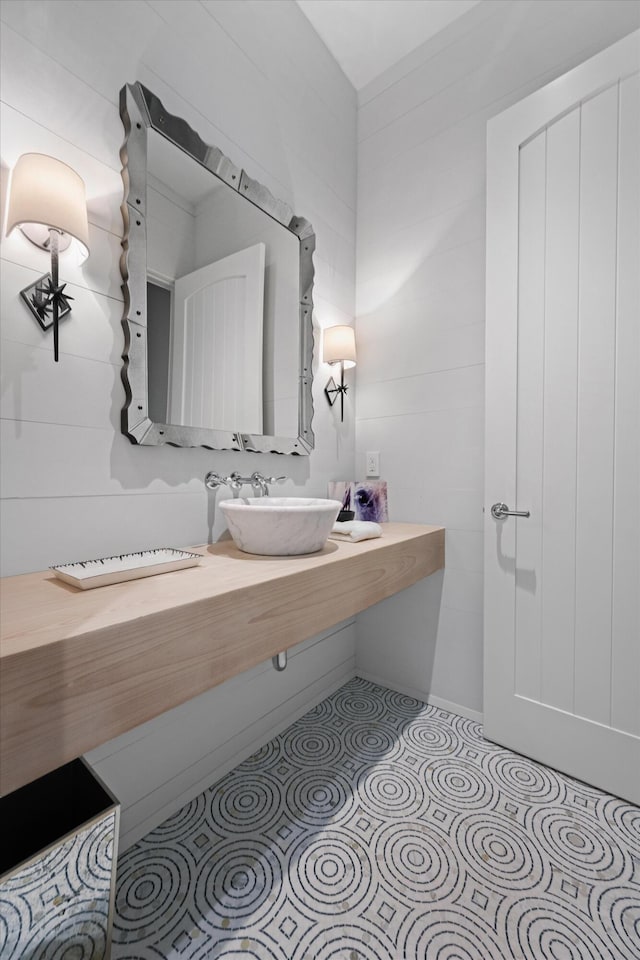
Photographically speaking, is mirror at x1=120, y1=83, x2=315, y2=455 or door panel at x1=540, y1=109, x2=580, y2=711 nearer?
mirror at x1=120, y1=83, x2=315, y2=455

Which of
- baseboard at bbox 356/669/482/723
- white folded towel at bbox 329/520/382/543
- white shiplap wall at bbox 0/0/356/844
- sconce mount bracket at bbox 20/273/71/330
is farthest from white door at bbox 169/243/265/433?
baseboard at bbox 356/669/482/723

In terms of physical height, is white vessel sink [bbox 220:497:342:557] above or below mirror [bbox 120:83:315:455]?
below

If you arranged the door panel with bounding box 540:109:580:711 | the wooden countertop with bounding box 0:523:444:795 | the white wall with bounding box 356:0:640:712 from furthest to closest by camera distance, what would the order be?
the white wall with bounding box 356:0:640:712 < the door panel with bounding box 540:109:580:711 < the wooden countertop with bounding box 0:523:444:795

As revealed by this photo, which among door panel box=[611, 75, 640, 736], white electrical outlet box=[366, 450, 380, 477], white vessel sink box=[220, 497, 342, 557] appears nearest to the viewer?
white vessel sink box=[220, 497, 342, 557]

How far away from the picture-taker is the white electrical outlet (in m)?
2.02

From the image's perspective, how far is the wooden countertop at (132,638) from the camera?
1.97 feet

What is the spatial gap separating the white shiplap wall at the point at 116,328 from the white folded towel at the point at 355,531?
313 mm

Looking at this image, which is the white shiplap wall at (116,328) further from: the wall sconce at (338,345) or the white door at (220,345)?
the wall sconce at (338,345)

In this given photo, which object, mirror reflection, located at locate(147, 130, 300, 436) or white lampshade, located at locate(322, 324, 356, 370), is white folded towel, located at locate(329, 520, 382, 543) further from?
white lampshade, located at locate(322, 324, 356, 370)

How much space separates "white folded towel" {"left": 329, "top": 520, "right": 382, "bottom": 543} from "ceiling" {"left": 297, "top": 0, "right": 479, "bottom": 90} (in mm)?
2034

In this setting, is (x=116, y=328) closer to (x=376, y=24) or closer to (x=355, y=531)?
(x=355, y=531)

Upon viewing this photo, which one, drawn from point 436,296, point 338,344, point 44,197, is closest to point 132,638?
point 44,197

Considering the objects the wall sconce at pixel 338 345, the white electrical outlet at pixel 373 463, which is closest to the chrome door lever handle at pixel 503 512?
the white electrical outlet at pixel 373 463

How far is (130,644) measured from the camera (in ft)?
2.33
